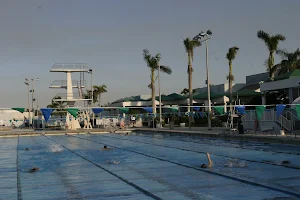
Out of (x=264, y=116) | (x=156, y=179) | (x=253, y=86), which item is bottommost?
(x=156, y=179)

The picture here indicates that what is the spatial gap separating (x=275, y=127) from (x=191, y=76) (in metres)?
19.2

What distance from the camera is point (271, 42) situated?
39000mm

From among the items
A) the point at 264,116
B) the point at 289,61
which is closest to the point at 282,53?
the point at 289,61

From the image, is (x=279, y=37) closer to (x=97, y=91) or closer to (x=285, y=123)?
(x=285, y=123)

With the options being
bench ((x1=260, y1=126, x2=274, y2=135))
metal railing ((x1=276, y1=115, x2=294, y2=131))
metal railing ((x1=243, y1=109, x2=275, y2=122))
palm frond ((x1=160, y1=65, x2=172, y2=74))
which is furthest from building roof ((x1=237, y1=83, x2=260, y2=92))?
metal railing ((x1=276, y1=115, x2=294, y2=131))

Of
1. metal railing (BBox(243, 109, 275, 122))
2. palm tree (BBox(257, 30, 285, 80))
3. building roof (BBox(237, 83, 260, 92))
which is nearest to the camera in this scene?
metal railing (BBox(243, 109, 275, 122))

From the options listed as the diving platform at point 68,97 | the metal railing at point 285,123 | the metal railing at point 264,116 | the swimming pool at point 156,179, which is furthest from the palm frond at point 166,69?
the swimming pool at point 156,179

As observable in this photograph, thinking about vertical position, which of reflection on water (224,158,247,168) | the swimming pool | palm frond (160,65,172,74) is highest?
palm frond (160,65,172,74)

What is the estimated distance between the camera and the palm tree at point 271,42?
38781mm

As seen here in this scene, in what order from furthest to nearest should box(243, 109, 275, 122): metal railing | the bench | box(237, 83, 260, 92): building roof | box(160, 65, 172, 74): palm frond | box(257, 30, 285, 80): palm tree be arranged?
box(237, 83, 260, 92): building roof
box(160, 65, 172, 74): palm frond
box(257, 30, 285, 80): palm tree
box(243, 109, 275, 122): metal railing
the bench

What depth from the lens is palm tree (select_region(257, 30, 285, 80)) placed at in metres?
38.8

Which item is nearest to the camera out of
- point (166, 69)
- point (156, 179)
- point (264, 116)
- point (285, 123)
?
point (156, 179)

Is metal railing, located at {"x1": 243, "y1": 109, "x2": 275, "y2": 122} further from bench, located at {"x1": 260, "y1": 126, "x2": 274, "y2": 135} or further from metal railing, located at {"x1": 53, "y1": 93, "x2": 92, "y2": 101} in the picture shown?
metal railing, located at {"x1": 53, "y1": 93, "x2": 92, "y2": 101}

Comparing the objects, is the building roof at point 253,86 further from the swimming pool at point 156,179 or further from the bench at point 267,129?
the swimming pool at point 156,179
